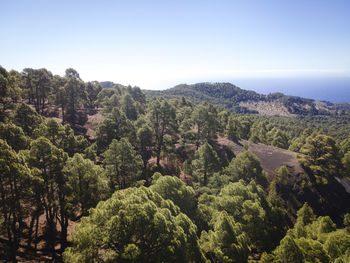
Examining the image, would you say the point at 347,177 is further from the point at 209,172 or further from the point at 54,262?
the point at 54,262

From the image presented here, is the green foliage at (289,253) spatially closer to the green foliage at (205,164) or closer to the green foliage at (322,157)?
the green foliage at (205,164)

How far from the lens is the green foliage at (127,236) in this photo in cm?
1242

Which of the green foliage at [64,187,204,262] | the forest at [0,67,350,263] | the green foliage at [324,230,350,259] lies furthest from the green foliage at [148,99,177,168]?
the green foliage at [324,230,350,259]

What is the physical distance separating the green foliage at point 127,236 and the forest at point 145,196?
0.08 metres

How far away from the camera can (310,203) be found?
42375 millimetres

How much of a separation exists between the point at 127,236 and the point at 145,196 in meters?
3.38

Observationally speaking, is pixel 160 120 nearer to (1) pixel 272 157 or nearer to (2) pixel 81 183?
(2) pixel 81 183

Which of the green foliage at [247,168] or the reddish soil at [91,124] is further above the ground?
the reddish soil at [91,124]

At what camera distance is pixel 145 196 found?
15.5 metres

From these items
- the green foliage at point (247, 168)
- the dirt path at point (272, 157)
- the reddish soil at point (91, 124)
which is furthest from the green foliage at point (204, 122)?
the reddish soil at point (91, 124)

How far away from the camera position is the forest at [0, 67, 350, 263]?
13.7 meters

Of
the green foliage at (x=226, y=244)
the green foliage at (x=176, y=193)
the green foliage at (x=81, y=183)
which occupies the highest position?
the green foliage at (x=81, y=183)

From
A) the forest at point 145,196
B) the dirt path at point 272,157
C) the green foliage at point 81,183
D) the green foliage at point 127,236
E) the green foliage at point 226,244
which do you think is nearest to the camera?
the green foliage at point 127,236

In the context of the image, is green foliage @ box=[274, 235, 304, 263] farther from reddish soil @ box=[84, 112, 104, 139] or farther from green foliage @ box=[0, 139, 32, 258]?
reddish soil @ box=[84, 112, 104, 139]
